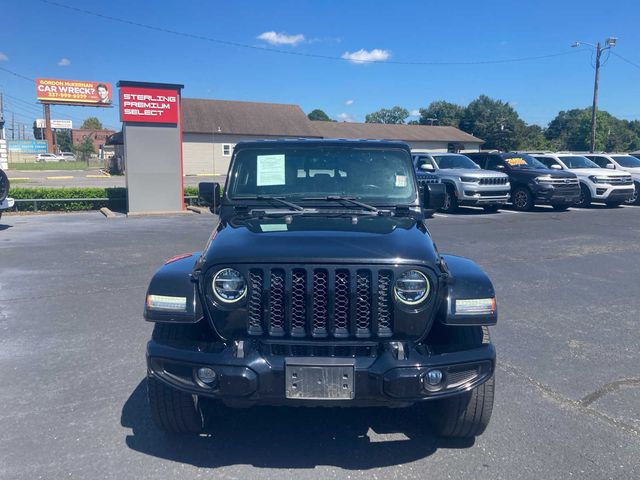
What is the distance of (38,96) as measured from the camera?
2598 inches

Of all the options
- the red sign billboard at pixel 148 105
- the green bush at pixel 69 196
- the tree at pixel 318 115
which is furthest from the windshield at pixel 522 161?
the tree at pixel 318 115

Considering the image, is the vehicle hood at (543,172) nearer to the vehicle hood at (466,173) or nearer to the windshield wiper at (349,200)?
the vehicle hood at (466,173)

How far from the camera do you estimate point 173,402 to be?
11.2ft

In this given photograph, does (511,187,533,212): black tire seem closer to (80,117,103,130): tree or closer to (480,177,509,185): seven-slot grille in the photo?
(480,177,509,185): seven-slot grille

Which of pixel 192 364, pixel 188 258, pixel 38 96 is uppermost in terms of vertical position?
pixel 38 96

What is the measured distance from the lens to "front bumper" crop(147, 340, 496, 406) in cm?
296

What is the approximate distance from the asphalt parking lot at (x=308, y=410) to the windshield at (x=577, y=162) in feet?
43.6

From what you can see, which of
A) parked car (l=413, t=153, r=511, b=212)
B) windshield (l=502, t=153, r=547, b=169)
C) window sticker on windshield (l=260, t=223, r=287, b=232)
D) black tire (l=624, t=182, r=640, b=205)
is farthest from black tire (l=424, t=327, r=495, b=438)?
black tire (l=624, t=182, r=640, b=205)

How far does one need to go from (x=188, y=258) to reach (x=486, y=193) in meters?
14.9

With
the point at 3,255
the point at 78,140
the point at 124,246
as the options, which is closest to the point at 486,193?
the point at 124,246

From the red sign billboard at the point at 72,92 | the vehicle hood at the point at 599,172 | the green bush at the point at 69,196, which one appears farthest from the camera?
the red sign billboard at the point at 72,92

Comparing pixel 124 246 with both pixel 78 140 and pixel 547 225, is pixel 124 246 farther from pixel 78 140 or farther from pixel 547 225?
pixel 78 140

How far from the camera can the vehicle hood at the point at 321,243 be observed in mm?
3117

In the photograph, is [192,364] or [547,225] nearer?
[192,364]
